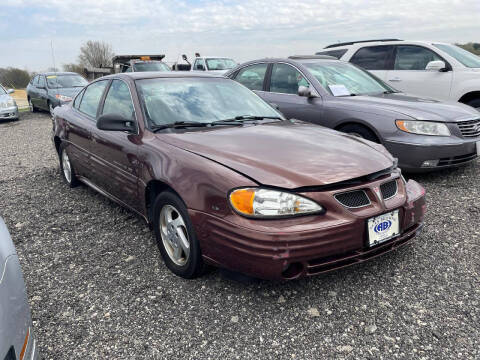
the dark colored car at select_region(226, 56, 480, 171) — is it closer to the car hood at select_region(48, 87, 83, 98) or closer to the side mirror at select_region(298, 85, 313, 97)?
the side mirror at select_region(298, 85, 313, 97)

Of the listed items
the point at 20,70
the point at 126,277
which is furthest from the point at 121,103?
the point at 20,70

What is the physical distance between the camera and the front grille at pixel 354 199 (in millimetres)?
2301

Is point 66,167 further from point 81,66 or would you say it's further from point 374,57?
point 81,66

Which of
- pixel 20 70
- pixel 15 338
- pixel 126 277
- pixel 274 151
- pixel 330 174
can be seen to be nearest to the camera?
pixel 15 338

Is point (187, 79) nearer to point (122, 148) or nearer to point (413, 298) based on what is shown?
point (122, 148)

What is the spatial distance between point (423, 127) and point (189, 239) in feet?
10.4

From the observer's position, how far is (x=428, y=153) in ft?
14.3

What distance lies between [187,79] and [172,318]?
7.00ft

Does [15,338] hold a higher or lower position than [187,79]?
lower

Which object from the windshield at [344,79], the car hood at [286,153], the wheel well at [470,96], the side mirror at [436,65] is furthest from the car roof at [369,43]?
the car hood at [286,153]

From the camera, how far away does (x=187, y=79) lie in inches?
142

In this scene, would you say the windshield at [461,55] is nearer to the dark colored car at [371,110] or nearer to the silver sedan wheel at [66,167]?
the dark colored car at [371,110]

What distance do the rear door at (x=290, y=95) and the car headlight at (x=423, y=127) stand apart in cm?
107

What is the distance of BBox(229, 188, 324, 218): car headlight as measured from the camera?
2199 millimetres
